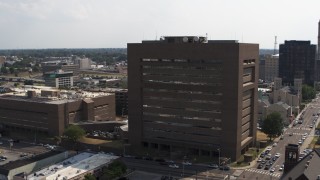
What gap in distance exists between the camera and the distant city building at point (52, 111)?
137m

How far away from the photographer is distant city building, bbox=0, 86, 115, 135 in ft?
450

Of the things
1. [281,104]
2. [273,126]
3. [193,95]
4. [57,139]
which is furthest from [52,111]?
[281,104]

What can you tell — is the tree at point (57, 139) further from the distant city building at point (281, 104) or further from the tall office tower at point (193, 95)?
the distant city building at point (281, 104)

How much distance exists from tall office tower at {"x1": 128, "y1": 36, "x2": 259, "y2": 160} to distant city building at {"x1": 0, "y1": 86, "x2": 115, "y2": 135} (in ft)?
97.3

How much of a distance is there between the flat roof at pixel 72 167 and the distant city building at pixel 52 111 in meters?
32.4

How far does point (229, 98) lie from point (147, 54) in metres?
27.7

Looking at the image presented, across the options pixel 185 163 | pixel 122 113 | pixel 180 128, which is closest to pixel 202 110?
pixel 180 128

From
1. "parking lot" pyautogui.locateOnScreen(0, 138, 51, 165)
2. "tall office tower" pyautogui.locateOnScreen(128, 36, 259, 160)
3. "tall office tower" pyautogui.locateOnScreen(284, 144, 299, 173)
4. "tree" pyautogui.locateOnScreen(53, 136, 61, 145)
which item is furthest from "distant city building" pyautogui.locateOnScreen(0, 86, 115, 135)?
"tall office tower" pyautogui.locateOnScreen(284, 144, 299, 173)

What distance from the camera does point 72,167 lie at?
97.4 m

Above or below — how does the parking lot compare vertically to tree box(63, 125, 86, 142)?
below

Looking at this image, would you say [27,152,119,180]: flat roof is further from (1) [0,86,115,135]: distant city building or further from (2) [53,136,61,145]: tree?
(1) [0,86,115,135]: distant city building

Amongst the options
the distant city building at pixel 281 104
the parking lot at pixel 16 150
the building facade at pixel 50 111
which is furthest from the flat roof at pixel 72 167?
the distant city building at pixel 281 104

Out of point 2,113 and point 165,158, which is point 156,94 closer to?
point 165,158

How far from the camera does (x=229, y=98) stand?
106625mm
